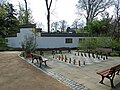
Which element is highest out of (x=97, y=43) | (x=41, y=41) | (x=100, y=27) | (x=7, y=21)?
(x=7, y=21)

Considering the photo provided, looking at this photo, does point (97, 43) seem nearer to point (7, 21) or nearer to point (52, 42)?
point (52, 42)

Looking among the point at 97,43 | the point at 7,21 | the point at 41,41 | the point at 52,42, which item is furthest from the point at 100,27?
the point at 7,21

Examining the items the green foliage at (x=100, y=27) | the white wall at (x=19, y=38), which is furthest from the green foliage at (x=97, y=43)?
the white wall at (x=19, y=38)

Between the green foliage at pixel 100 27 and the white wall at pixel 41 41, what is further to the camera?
the green foliage at pixel 100 27

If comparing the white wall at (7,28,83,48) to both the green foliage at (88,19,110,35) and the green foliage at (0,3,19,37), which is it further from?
the green foliage at (0,3,19,37)

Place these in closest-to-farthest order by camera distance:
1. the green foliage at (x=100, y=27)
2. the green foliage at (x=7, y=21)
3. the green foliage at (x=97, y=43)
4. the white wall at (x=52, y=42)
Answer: the green foliage at (x=97, y=43) → the white wall at (x=52, y=42) → the green foliage at (x=100, y=27) → the green foliage at (x=7, y=21)

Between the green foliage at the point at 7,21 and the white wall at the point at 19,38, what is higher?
the green foliage at the point at 7,21

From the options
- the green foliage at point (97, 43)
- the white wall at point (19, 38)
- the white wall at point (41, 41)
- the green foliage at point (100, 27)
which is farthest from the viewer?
the green foliage at point (100, 27)

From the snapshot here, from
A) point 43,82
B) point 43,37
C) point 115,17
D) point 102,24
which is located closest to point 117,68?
point 43,82

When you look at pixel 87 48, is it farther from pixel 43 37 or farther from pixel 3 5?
pixel 3 5

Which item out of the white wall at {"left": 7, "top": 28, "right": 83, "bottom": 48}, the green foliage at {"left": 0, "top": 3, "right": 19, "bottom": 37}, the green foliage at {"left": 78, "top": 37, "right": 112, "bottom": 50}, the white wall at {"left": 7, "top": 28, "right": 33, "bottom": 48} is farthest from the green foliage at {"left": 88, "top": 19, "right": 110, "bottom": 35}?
the green foliage at {"left": 0, "top": 3, "right": 19, "bottom": 37}

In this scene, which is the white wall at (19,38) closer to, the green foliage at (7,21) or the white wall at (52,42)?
the white wall at (52,42)

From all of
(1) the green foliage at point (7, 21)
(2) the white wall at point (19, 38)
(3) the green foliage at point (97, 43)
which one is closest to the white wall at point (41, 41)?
(2) the white wall at point (19, 38)

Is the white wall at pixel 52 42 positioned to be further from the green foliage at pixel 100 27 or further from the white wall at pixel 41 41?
the green foliage at pixel 100 27
